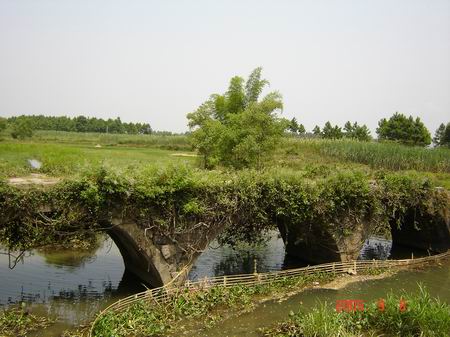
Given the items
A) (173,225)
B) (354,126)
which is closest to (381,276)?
(173,225)

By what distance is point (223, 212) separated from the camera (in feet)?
48.3

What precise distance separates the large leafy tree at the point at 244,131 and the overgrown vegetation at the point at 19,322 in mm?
19672

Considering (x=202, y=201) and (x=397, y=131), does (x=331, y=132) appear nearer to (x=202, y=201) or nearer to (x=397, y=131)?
(x=397, y=131)

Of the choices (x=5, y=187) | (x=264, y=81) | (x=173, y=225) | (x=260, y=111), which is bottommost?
(x=173, y=225)

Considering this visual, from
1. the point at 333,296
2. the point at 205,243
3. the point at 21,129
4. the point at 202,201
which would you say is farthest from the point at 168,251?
the point at 21,129

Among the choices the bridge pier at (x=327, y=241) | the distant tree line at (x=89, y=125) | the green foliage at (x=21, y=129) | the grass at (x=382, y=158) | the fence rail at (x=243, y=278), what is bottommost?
the fence rail at (x=243, y=278)

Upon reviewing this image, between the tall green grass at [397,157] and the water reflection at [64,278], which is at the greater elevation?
the tall green grass at [397,157]

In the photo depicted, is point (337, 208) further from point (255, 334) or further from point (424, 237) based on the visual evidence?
point (424, 237)

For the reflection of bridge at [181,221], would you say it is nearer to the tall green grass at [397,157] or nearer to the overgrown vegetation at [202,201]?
the overgrown vegetation at [202,201]

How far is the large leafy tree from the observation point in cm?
3034

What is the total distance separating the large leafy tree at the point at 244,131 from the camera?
3034cm

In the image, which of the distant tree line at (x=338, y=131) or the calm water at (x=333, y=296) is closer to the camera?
the calm water at (x=333, y=296)

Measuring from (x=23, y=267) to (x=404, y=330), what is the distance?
45.4ft

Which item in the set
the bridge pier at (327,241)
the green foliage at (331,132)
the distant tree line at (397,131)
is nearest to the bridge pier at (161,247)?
the bridge pier at (327,241)
